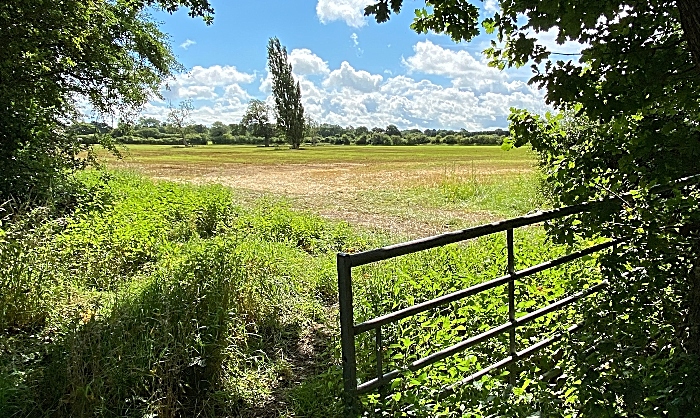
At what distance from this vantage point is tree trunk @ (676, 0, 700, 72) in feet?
6.77

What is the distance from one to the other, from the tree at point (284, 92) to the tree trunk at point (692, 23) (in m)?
65.4

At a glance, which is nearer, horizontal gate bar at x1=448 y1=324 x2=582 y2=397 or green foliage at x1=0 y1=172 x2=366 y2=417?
horizontal gate bar at x1=448 y1=324 x2=582 y2=397

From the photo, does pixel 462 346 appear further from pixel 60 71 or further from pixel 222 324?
pixel 60 71

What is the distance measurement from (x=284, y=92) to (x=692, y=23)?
219 ft

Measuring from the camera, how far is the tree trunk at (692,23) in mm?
2063

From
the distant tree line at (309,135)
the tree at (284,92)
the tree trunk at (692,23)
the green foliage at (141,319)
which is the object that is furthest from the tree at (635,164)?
the tree at (284,92)

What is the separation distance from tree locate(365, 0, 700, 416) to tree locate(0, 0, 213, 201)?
4694 millimetres

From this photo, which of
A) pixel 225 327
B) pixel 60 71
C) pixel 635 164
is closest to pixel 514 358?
pixel 635 164

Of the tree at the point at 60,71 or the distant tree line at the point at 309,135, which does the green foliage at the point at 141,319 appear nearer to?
the tree at the point at 60,71

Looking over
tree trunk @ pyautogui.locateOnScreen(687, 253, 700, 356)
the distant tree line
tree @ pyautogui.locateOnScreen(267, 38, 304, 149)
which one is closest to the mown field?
tree trunk @ pyautogui.locateOnScreen(687, 253, 700, 356)

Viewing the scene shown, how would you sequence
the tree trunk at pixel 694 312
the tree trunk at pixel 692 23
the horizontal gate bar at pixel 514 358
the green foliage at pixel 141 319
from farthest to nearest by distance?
the green foliage at pixel 141 319
the horizontal gate bar at pixel 514 358
the tree trunk at pixel 694 312
the tree trunk at pixel 692 23

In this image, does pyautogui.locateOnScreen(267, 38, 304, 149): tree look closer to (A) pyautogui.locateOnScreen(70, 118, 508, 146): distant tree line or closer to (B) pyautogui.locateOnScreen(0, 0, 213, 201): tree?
(A) pyautogui.locateOnScreen(70, 118, 508, 146): distant tree line

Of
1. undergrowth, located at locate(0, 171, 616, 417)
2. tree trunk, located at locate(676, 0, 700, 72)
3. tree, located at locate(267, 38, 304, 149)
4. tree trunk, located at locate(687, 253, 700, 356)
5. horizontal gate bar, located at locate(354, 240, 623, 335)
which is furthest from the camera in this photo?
tree, located at locate(267, 38, 304, 149)

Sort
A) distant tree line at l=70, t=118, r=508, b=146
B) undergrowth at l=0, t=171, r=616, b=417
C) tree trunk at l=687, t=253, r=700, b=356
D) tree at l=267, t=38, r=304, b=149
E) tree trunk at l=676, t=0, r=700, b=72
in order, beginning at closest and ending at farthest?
1. tree trunk at l=676, t=0, r=700, b=72
2. tree trunk at l=687, t=253, r=700, b=356
3. undergrowth at l=0, t=171, r=616, b=417
4. distant tree line at l=70, t=118, r=508, b=146
5. tree at l=267, t=38, r=304, b=149
